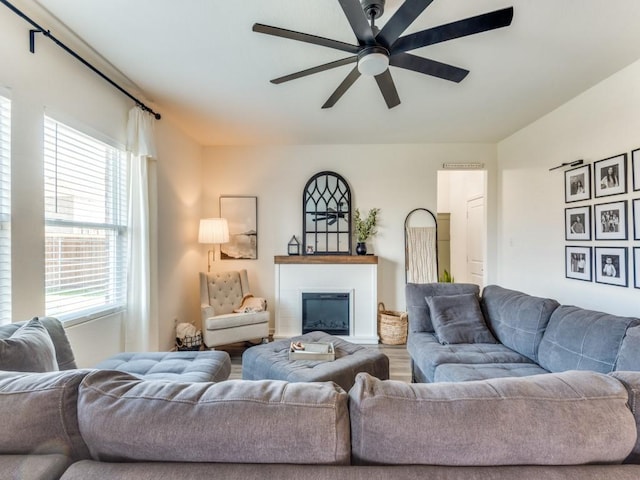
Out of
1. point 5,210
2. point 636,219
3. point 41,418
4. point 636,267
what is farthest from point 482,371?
point 5,210

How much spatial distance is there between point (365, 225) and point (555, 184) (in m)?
2.11

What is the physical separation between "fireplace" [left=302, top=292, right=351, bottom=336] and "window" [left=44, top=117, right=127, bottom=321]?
212 centimetres

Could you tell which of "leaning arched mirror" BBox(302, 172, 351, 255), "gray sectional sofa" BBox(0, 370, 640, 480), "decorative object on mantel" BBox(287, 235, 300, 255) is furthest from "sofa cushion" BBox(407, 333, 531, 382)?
"decorative object on mantel" BBox(287, 235, 300, 255)

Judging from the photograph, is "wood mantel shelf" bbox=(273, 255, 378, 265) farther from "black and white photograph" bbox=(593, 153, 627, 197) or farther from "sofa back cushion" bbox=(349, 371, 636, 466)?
"sofa back cushion" bbox=(349, 371, 636, 466)

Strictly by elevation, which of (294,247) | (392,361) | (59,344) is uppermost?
(294,247)

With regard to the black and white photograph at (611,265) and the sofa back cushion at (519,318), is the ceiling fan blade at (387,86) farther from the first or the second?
the black and white photograph at (611,265)

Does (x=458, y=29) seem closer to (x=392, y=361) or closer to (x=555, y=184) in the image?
(x=555, y=184)

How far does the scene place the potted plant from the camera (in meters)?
4.19

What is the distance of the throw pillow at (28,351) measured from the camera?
1.14 metres

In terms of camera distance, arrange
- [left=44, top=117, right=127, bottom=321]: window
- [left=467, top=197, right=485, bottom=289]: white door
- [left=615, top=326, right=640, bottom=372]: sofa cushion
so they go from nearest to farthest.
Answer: [left=615, top=326, right=640, bottom=372]: sofa cushion < [left=44, top=117, right=127, bottom=321]: window < [left=467, top=197, right=485, bottom=289]: white door

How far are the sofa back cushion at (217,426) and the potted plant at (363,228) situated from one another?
3.48m

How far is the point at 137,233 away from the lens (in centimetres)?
277

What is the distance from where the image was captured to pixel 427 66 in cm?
181

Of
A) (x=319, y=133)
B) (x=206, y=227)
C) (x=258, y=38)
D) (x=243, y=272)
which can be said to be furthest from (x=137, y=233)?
(x=319, y=133)
